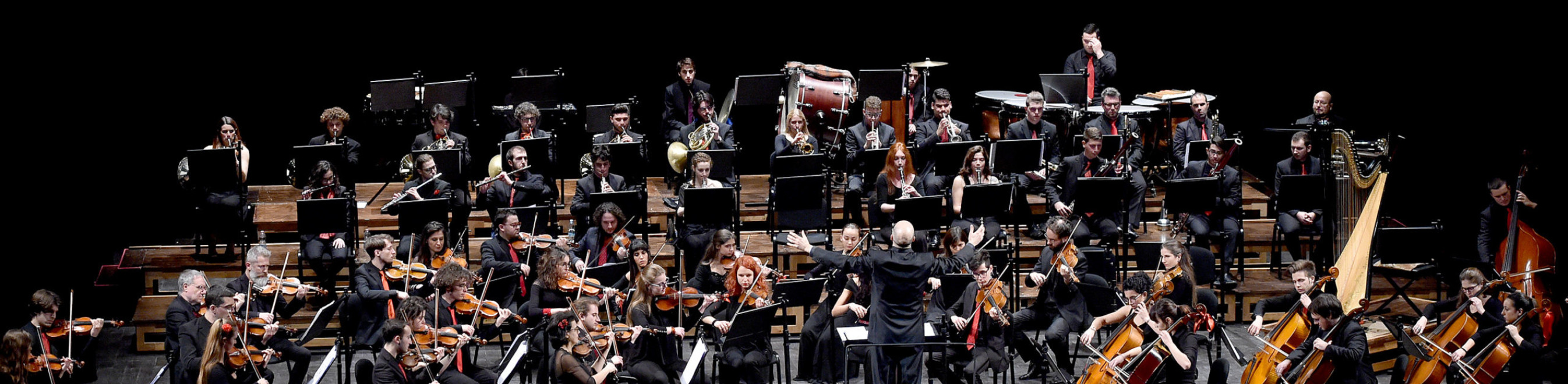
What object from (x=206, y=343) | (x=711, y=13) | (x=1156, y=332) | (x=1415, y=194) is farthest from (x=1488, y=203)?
(x=206, y=343)

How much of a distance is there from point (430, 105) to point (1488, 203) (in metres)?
7.03

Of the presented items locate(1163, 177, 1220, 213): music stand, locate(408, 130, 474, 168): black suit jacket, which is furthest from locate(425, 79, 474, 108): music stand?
locate(1163, 177, 1220, 213): music stand

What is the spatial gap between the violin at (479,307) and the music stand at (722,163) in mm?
2001

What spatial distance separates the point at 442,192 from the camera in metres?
10.5

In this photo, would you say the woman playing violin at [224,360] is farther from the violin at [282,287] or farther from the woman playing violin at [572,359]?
the woman playing violin at [572,359]

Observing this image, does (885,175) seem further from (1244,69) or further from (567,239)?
(1244,69)

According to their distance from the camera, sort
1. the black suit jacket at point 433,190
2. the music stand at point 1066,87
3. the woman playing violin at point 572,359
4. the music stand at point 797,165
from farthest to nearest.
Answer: the music stand at point 1066,87
the music stand at point 797,165
the black suit jacket at point 433,190
the woman playing violin at point 572,359

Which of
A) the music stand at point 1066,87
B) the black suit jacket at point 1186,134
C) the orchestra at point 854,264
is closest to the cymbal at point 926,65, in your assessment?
the orchestra at point 854,264

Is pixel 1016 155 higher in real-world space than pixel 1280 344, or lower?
higher

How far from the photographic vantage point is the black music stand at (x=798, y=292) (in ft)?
29.5

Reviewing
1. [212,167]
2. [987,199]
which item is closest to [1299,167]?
[987,199]

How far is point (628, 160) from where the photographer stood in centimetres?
1074

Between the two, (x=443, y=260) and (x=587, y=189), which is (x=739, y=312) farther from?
(x=587, y=189)

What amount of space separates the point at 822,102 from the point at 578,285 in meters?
3.19
